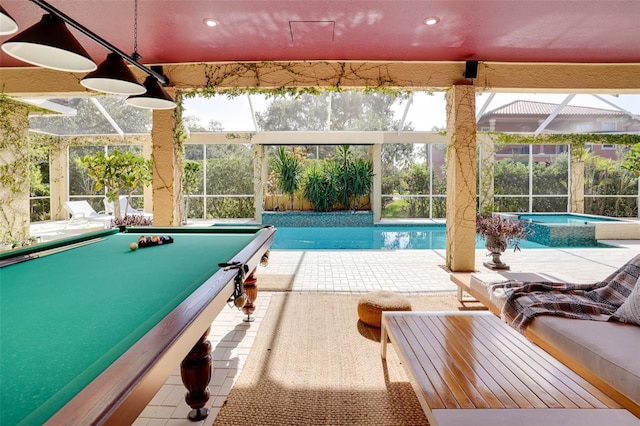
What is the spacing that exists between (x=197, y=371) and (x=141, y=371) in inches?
45.8

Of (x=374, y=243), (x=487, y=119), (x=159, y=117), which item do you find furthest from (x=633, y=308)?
(x=487, y=119)

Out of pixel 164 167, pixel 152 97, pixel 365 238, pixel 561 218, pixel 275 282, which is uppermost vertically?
pixel 152 97

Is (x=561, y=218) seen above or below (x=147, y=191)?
below

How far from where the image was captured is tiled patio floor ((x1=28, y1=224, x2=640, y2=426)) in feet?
8.03

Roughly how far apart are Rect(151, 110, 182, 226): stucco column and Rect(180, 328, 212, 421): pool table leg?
13.7 feet

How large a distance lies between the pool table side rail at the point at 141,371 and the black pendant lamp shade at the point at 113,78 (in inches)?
75.6

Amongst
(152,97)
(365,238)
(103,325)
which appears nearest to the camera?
(103,325)

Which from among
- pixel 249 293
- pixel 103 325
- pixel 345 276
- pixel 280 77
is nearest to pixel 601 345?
pixel 103 325

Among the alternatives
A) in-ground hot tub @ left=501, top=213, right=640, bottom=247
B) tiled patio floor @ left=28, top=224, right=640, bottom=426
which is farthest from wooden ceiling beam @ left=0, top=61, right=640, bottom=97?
in-ground hot tub @ left=501, top=213, right=640, bottom=247

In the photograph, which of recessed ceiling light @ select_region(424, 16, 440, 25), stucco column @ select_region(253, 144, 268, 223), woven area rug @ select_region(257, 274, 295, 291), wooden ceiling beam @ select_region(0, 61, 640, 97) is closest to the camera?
recessed ceiling light @ select_region(424, 16, 440, 25)

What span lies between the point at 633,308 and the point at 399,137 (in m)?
9.86

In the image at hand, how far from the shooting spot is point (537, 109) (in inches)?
432

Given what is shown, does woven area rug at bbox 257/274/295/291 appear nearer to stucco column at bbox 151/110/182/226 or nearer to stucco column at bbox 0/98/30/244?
stucco column at bbox 151/110/182/226

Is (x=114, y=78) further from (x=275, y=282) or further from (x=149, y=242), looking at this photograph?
(x=275, y=282)
